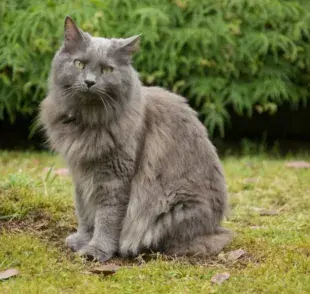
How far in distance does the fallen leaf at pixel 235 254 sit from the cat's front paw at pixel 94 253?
27.8 inches

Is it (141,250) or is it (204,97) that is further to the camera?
(204,97)

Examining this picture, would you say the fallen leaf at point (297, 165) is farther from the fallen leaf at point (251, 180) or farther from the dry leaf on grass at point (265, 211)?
the dry leaf on grass at point (265, 211)

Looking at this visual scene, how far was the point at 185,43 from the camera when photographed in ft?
23.4

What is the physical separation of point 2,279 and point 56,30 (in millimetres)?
4282

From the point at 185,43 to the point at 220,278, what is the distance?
4.14 meters

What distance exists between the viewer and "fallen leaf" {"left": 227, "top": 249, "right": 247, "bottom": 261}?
378 cm

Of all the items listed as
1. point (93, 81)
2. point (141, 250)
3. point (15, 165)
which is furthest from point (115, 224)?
point (15, 165)

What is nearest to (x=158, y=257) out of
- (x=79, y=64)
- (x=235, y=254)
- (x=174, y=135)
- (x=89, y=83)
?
(x=235, y=254)

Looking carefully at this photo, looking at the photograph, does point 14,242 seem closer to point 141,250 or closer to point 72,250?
point 72,250

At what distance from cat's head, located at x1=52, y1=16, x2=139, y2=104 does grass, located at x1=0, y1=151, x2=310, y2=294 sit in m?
0.64

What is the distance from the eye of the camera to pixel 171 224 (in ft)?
12.5

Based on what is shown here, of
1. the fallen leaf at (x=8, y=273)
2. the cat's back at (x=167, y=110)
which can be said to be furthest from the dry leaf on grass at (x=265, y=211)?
the fallen leaf at (x=8, y=273)

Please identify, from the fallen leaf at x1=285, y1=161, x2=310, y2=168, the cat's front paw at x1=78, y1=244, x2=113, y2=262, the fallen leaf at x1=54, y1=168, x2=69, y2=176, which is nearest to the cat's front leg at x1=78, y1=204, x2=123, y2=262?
the cat's front paw at x1=78, y1=244, x2=113, y2=262

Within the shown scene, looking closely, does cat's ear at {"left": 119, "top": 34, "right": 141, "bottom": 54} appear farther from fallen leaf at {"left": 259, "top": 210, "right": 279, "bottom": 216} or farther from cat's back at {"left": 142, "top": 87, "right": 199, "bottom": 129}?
fallen leaf at {"left": 259, "top": 210, "right": 279, "bottom": 216}
